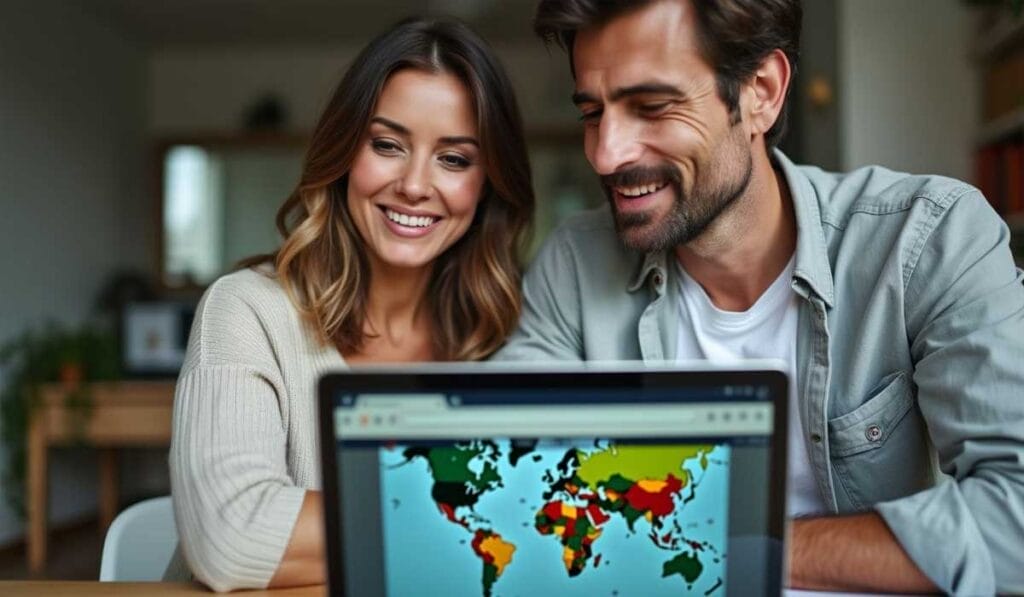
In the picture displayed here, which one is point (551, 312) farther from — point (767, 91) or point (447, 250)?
point (767, 91)

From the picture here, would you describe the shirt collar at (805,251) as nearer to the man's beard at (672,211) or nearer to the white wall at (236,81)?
the man's beard at (672,211)

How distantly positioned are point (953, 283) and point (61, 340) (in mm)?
4582

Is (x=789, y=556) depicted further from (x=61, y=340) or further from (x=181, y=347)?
(x=181, y=347)

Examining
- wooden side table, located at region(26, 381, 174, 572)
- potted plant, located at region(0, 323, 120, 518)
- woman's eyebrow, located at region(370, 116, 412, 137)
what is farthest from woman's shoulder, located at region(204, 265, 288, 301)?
potted plant, located at region(0, 323, 120, 518)

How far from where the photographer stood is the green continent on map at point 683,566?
77cm

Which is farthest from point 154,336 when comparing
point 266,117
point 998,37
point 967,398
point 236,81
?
point 967,398

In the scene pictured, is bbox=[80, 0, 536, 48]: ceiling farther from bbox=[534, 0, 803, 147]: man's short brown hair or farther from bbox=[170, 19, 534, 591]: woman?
bbox=[534, 0, 803, 147]: man's short brown hair

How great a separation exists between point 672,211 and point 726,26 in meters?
0.27

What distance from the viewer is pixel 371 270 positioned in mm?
1652

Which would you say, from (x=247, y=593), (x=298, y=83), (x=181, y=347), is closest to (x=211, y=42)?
(x=298, y=83)

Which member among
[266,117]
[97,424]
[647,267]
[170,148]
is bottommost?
[97,424]

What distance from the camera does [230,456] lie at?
44.4 inches

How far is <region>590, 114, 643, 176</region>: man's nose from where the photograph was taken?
1297mm

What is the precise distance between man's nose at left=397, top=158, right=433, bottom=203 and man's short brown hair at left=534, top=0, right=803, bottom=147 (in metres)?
0.28
